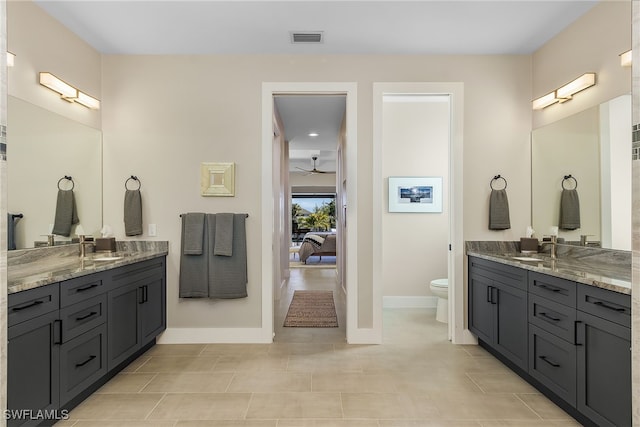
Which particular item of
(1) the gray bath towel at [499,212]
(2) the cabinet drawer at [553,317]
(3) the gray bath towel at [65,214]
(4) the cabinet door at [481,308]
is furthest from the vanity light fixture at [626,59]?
(3) the gray bath towel at [65,214]

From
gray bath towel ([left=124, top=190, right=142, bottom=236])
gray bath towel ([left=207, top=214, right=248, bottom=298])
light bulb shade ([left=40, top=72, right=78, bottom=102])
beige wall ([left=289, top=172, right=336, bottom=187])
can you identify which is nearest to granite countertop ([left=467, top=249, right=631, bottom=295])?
gray bath towel ([left=207, top=214, right=248, bottom=298])

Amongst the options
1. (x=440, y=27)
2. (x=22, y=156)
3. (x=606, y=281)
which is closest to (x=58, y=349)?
(x=22, y=156)

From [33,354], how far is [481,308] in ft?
10.6

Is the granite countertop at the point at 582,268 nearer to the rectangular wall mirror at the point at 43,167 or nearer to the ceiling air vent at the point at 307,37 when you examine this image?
the ceiling air vent at the point at 307,37

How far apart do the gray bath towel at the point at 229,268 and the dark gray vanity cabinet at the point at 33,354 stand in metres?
1.41

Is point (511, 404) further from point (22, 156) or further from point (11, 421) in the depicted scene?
point (22, 156)

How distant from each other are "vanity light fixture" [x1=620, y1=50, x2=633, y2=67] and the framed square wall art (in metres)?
3.08

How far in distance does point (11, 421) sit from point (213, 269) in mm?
1792

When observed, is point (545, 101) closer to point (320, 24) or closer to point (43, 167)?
point (320, 24)

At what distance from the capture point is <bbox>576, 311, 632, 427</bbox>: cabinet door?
172 cm

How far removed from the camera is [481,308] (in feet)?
10.6

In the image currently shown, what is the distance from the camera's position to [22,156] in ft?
8.28

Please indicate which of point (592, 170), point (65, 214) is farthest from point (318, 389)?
point (592, 170)

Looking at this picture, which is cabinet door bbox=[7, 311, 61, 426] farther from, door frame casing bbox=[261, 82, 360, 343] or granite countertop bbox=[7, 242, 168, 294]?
door frame casing bbox=[261, 82, 360, 343]
